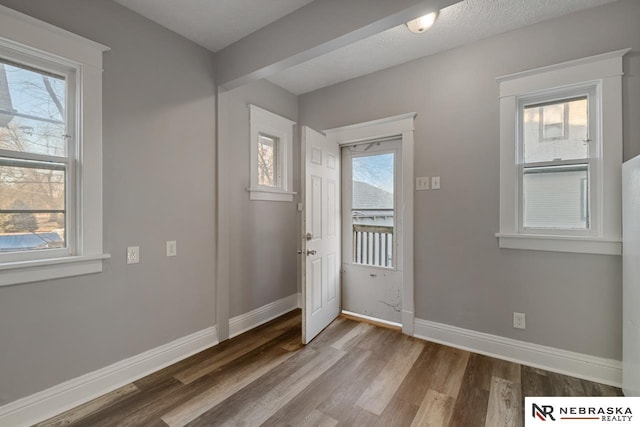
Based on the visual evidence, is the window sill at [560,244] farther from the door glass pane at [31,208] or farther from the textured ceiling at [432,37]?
the door glass pane at [31,208]

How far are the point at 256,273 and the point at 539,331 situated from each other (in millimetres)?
2540

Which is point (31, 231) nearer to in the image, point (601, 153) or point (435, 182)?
point (435, 182)

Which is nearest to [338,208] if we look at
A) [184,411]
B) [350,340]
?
[350,340]

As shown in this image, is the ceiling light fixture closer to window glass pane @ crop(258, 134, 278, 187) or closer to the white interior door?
the white interior door

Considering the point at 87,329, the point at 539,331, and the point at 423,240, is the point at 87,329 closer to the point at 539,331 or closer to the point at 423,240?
the point at 423,240

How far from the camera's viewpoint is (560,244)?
207cm

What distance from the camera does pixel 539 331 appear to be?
2.15 m

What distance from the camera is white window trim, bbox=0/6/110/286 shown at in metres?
1.62

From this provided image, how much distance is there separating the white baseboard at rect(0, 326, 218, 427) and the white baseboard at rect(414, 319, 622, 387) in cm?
211

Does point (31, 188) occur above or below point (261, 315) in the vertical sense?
above

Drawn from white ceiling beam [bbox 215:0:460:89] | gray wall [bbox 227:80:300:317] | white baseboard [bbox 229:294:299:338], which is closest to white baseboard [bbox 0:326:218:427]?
white baseboard [bbox 229:294:299:338]

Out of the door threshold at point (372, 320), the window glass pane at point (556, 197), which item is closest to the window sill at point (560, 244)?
the window glass pane at point (556, 197)

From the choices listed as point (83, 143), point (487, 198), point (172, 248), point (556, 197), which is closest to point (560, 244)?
point (556, 197)

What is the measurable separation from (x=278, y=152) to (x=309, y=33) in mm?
1552
